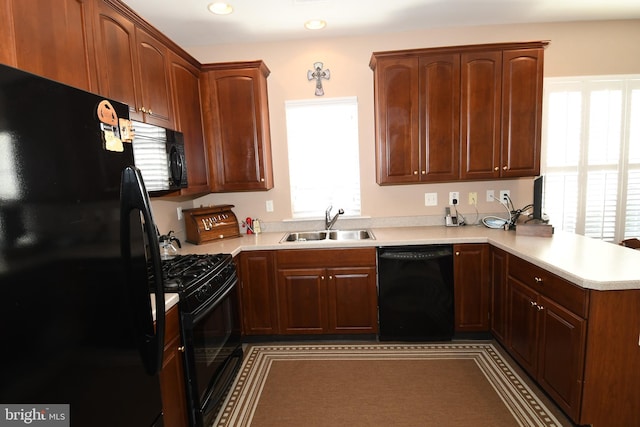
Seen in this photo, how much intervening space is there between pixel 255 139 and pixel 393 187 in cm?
140

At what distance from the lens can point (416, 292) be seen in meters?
2.62

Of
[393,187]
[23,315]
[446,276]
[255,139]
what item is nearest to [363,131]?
[393,187]

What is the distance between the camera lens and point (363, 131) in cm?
313

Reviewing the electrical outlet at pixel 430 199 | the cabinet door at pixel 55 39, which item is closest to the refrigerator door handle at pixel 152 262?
the cabinet door at pixel 55 39

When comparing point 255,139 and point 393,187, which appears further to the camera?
point 393,187

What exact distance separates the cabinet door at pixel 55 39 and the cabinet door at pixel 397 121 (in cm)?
204

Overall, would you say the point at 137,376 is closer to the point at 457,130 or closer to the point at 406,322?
the point at 406,322

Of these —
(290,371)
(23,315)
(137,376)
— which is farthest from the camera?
(290,371)

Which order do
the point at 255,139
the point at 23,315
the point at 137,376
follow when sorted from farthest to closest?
the point at 255,139
the point at 137,376
the point at 23,315

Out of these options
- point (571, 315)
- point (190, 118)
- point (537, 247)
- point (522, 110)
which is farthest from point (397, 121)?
point (571, 315)

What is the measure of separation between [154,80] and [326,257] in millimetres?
1772

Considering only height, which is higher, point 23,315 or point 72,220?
point 72,220

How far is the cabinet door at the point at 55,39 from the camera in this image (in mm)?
1126

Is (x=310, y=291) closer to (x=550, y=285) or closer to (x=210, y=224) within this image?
(x=210, y=224)
